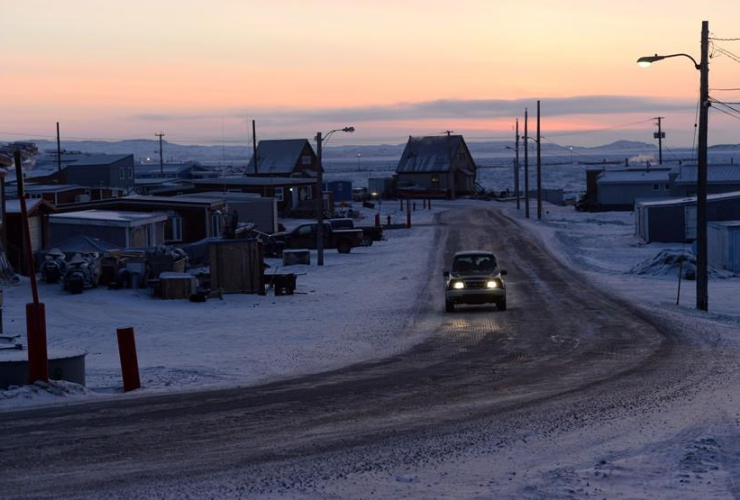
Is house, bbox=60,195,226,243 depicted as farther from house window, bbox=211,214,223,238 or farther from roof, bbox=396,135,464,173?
roof, bbox=396,135,464,173

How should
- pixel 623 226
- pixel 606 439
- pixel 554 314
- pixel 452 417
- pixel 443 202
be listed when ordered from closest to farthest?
pixel 606 439 < pixel 452 417 < pixel 554 314 < pixel 623 226 < pixel 443 202

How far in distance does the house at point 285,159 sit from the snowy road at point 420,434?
288ft

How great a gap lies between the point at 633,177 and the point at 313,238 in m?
48.2

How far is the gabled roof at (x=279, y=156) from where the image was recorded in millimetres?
106938

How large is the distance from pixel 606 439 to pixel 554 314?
16.6 m

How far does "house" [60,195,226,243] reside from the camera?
51.5 metres

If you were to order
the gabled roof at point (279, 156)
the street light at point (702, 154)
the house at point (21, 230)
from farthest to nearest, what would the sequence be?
the gabled roof at point (279, 156)
the house at point (21, 230)
the street light at point (702, 154)

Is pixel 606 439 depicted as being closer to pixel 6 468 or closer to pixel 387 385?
pixel 387 385

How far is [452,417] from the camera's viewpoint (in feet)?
42.9

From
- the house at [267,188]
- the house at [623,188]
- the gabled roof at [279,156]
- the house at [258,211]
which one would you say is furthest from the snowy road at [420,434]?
the gabled roof at [279,156]

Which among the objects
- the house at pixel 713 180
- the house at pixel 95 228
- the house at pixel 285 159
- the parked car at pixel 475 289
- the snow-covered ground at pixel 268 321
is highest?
the house at pixel 285 159

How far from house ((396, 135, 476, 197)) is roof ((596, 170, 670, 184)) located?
27.7 m

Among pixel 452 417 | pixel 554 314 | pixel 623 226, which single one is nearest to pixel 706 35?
pixel 554 314

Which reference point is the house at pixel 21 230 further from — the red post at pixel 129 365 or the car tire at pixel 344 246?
the red post at pixel 129 365
